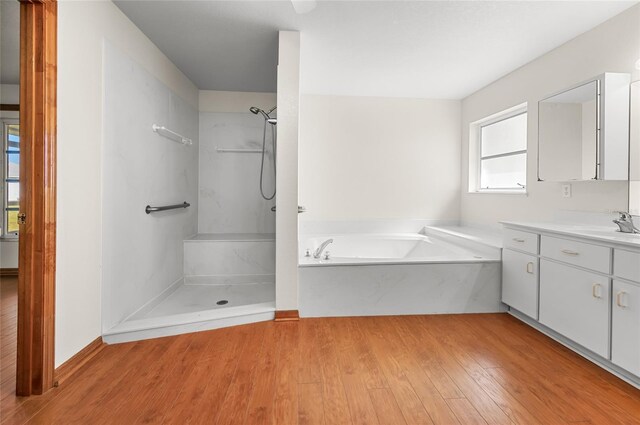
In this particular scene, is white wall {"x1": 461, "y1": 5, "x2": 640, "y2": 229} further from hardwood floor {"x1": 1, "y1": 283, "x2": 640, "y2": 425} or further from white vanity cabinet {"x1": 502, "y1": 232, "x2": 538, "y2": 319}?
hardwood floor {"x1": 1, "y1": 283, "x2": 640, "y2": 425}

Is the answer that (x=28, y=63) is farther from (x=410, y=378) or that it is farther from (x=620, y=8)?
(x=620, y=8)

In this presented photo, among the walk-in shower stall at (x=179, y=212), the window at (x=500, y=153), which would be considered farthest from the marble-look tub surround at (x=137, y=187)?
the window at (x=500, y=153)

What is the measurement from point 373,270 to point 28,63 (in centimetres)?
231

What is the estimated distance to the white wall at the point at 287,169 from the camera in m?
2.42

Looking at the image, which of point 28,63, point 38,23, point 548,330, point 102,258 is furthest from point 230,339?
point 548,330

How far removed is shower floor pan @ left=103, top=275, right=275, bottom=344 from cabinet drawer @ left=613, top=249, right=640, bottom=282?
2.09 m

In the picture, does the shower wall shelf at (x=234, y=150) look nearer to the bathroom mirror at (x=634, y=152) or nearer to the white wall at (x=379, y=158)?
the white wall at (x=379, y=158)

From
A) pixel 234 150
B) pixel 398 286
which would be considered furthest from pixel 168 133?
pixel 398 286

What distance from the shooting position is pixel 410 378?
169cm

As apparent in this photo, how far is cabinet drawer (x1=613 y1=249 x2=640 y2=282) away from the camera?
1.59 meters

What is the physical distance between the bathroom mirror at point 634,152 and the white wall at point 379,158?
2.00 metres

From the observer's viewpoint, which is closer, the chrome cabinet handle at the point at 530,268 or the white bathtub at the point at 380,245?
the chrome cabinet handle at the point at 530,268

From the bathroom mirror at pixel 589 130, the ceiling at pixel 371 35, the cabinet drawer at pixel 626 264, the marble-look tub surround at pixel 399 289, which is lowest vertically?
the marble-look tub surround at pixel 399 289

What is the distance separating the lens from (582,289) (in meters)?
1.89
